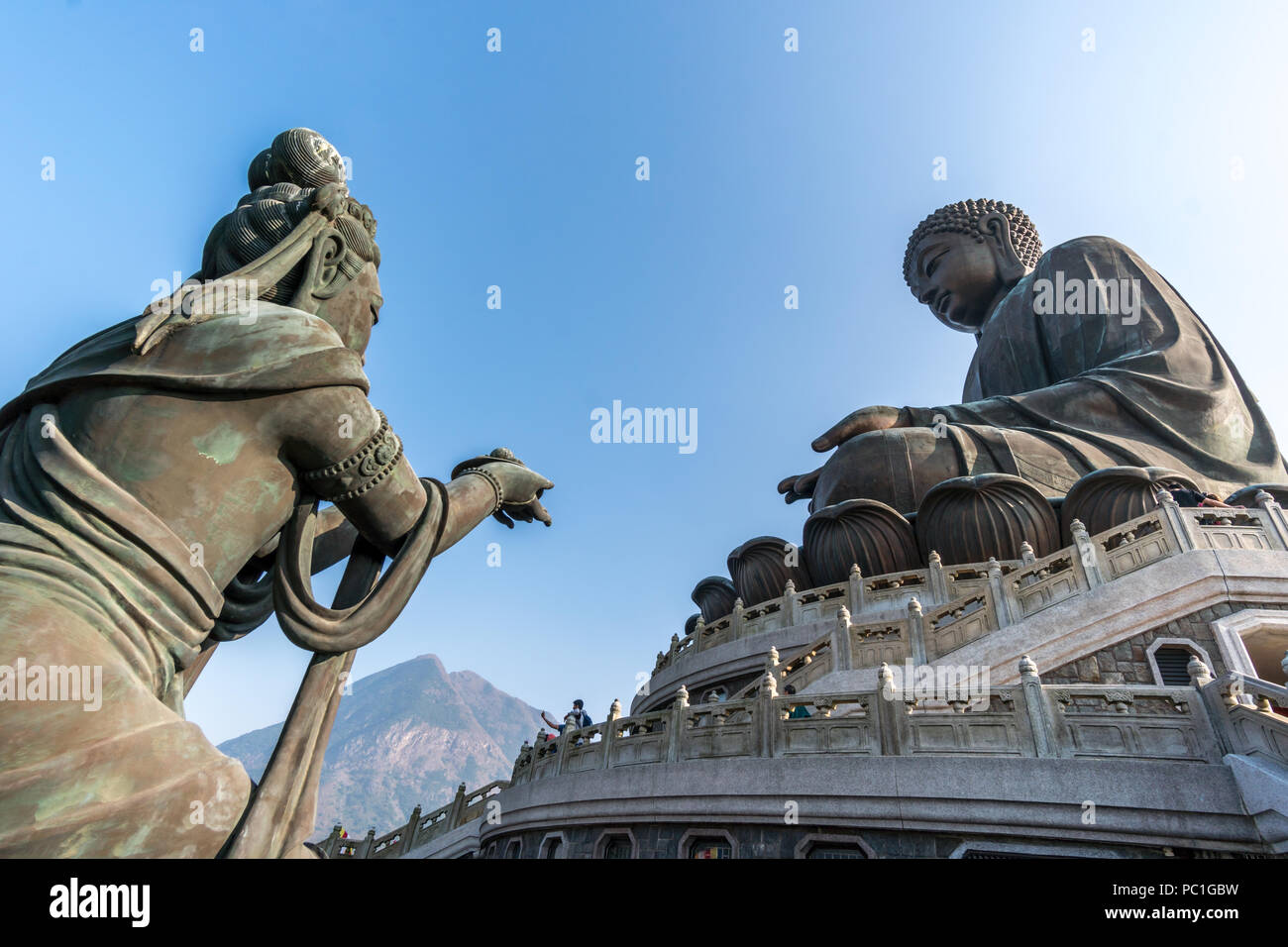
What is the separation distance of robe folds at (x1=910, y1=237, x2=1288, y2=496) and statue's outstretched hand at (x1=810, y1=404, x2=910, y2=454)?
1.29ft

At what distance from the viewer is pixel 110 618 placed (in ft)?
6.84

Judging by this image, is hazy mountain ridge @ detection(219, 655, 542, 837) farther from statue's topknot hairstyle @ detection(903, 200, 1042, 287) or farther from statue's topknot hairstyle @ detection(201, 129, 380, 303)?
statue's topknot hairstyle @ detection(201, 129, 380, 303)

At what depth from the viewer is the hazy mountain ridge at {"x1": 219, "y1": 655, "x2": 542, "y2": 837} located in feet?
373

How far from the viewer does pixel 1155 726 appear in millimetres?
5512

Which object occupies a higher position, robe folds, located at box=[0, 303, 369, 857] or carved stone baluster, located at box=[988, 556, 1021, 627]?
carved stone baluster, located at box=[988, 556, 1021, 627]

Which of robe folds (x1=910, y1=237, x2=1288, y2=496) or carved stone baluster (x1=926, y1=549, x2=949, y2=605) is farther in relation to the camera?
robe folds (x1=910, y1=237, x2=1288, y2=496)

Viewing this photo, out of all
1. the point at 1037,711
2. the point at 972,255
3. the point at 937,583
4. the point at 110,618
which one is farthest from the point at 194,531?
the point at 972,255

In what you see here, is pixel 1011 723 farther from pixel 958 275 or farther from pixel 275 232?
pixel 958 275

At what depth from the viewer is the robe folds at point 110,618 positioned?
5.89 ft

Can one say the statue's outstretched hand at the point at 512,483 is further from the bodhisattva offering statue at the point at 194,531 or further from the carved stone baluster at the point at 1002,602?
the carved stone baluster at the point at 1002,602

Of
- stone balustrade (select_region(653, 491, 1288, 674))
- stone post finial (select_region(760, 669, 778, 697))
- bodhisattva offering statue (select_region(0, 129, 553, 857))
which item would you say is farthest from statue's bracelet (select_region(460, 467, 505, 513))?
stone balustrade (select_region(653, 491, 1288, 674))

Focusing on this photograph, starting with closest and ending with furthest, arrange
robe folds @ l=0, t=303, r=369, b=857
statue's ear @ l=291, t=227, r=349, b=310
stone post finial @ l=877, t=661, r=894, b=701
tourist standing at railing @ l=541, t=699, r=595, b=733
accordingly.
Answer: robe folds @ l=0, t=303, r=369, b=857, statue's ear @ l=291, t=227, r=349, b=310, stone post finial @ l=877, t=661, r=894, b=701, tourist standing at railing @ l=541, t=699, r=595, b=733
